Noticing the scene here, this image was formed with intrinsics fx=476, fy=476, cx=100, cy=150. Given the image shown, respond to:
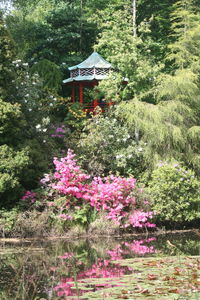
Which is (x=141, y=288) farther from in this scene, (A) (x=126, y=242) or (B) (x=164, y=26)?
(B) (x=164, y=26)

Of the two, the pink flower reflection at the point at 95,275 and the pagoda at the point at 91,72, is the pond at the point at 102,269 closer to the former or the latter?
the pink flower reflection at the point at 95,275

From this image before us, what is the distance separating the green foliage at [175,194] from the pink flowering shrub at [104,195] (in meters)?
0.42

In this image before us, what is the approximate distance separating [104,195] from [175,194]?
169 centimetres

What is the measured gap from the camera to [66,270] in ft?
21.5

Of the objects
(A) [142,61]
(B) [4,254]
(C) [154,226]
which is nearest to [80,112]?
(A) [142,61]

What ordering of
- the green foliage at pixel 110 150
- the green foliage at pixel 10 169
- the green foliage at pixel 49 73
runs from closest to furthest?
the green foliage at pixel 10 169 → the green foliage at pixel 110 150 → the green foliage at pixel 49 73

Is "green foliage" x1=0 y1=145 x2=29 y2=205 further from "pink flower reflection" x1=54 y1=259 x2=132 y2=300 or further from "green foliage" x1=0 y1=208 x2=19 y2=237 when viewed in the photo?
"pink flower reflection" x1=54 y1=259 x2=132 y2=300

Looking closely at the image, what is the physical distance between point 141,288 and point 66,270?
2.20 meters

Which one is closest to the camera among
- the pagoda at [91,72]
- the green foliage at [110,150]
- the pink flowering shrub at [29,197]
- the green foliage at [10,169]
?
the green foliage at [10,169]

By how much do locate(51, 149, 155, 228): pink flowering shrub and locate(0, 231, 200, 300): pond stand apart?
27.6 inches

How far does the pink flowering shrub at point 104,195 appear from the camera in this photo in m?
10.9

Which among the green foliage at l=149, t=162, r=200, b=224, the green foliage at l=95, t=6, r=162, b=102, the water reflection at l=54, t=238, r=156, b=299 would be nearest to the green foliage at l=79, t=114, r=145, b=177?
the green foliage at l=95, t=6, r=162, b=102

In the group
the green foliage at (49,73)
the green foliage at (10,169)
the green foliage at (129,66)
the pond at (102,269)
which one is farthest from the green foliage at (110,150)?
the green foliage at (49,73)

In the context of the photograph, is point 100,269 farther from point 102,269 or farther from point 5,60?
point 5,60
